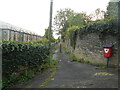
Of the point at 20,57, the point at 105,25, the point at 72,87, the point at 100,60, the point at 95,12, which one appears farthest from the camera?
the point at 95,12

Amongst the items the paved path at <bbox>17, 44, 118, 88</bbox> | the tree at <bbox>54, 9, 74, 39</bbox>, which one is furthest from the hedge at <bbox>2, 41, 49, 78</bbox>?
the tree at <bbox>54, 9, 74, 39</bbox>

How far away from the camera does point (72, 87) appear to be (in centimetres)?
437

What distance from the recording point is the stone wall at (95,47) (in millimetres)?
7520

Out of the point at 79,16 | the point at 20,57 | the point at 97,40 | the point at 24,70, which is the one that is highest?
the point at 79,16

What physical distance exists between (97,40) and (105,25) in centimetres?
134

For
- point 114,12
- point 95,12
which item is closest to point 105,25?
point 114,12

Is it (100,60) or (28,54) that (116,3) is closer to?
(100,60)

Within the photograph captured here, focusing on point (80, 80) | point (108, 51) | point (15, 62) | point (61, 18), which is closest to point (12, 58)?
point (15, 62)

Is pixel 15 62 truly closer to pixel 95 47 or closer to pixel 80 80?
pixel 80 80

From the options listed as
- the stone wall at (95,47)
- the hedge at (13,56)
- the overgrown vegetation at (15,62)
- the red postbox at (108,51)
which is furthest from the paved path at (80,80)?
the stone wall at (95,47)

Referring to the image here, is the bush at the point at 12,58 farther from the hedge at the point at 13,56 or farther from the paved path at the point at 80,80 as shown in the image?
the paved path at the point at 80,80

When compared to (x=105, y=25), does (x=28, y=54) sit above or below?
below

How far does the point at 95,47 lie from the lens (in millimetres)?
9008

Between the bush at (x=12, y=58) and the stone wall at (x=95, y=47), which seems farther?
the stone wall at (x=95, y=47)
